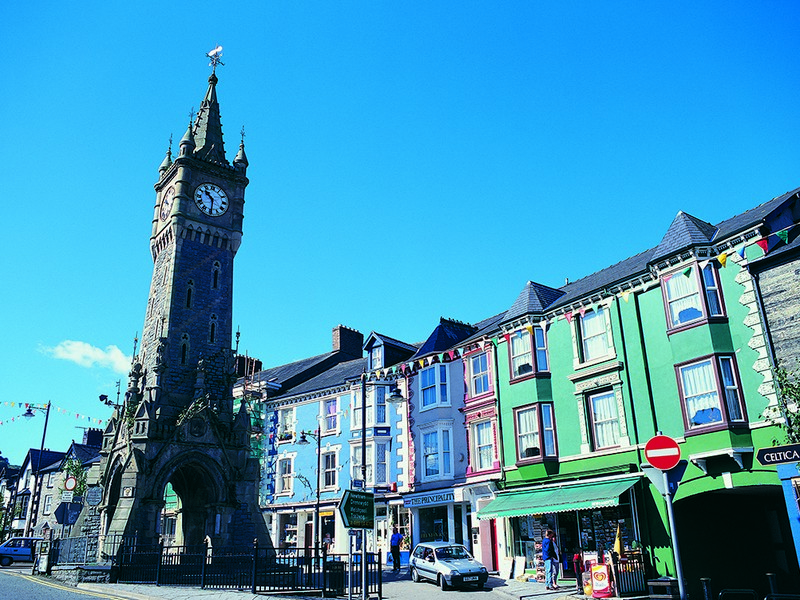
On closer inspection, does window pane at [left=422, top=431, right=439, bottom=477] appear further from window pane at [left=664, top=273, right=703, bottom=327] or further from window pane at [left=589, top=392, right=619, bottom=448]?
window pane at [left=664, top=273, right=703, bottom=327]

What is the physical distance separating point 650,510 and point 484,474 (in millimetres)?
8364

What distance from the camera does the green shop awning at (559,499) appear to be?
20219 millimetres

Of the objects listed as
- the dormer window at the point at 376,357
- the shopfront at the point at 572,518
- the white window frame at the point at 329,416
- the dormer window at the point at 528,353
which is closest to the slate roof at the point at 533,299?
the dormer window at the point at 528,353

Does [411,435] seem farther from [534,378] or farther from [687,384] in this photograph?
[687,384]

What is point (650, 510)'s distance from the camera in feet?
66.7

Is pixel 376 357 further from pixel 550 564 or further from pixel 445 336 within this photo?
pixel 550 564

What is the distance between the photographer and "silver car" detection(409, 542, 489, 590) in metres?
20.8

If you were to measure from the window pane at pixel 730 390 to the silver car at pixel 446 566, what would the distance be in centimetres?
929

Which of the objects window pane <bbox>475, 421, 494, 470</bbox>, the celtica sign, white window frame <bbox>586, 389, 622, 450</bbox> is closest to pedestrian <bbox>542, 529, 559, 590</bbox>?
white window frame <bbox>586, 389, 622, 450</bbox>

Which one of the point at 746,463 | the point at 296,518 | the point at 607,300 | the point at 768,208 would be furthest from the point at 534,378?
the point at 296,518

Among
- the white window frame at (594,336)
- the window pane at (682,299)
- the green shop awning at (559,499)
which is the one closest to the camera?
the green shop awning at (559,499)

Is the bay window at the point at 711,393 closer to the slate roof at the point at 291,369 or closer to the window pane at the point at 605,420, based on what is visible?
the window pane at the point at 605,420

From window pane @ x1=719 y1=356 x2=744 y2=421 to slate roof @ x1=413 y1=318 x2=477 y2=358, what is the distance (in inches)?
568

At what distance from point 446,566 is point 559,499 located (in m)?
4.45
